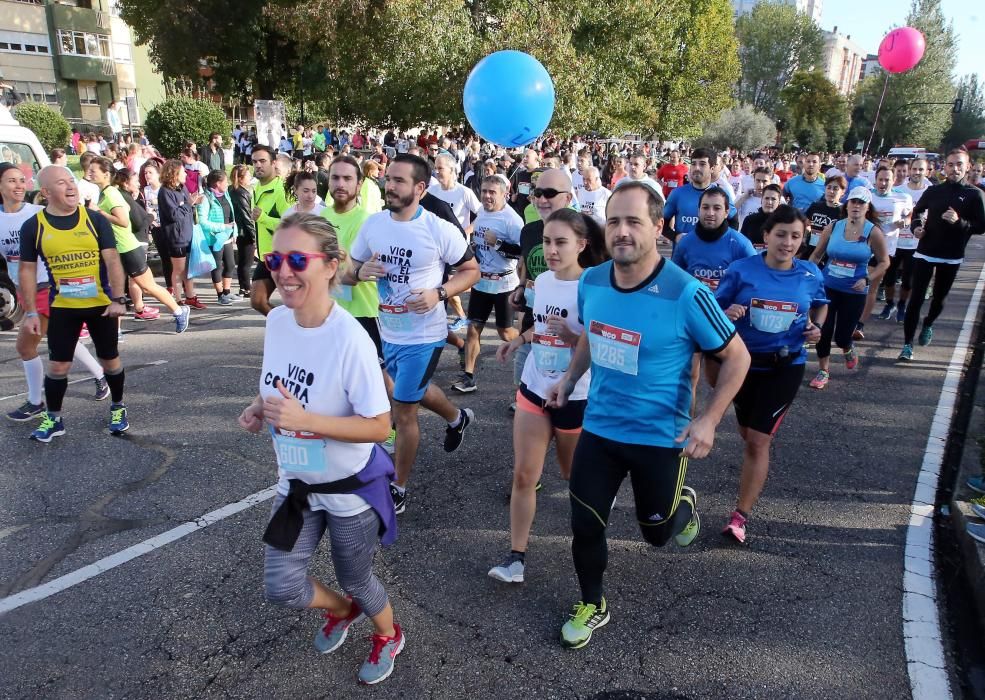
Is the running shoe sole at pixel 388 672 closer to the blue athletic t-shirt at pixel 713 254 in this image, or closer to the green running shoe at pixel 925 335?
the blue athletic t-shirt at pixel 713 254

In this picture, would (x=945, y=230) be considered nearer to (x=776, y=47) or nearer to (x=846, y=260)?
(x=846, y=260)

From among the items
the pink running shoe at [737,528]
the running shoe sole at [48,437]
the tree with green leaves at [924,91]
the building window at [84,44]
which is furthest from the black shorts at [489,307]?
the tree with green leaves at [924,91]

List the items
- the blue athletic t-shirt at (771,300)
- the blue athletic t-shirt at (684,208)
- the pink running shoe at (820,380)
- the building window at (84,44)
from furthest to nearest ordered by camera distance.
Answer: the building window at (84,44) → the blue athletic t-shirt at (684,208) → the pink running shoe at (820,380) → the blue athletic t-shirt at (771,300)

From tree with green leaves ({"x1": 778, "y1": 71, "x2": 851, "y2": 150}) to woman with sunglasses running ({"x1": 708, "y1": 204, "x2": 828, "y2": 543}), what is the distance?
76884 millimetres

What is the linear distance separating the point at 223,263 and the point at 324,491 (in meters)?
8.57

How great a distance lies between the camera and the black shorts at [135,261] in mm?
6980

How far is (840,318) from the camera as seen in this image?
7113 millimetres

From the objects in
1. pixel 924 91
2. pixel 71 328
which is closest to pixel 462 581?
pixel 71 328

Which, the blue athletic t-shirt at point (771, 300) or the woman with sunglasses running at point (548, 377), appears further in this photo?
the blue athletic t-shirt at point (771, 300)

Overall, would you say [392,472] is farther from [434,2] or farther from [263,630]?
[434,2]

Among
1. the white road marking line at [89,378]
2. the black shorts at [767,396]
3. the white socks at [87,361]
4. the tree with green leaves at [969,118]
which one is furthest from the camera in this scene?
the tree with green leaves at [969,118]

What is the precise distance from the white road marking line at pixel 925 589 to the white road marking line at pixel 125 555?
141 inches

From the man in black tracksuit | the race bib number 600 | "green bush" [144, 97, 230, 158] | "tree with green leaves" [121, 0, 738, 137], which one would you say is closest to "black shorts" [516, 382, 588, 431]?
the race bib number 600

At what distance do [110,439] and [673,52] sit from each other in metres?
33.9
